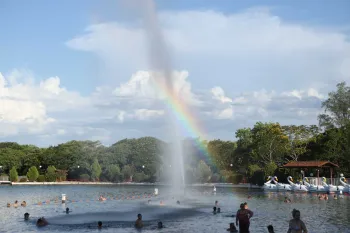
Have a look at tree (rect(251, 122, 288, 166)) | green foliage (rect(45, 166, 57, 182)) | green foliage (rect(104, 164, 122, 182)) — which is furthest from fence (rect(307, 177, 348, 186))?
green foliage (rect(45, 166, 57, 182))

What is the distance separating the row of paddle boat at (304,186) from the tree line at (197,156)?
6.07 meters

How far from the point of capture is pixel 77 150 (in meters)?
150

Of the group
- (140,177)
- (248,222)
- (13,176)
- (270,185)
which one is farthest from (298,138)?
(248,222)

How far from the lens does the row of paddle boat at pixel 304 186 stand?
8050 cm

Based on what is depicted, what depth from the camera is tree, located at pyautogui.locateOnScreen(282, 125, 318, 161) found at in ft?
364

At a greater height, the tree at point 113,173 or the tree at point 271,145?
the tree at point 271,145

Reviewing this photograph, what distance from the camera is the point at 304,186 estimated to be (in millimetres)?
87000

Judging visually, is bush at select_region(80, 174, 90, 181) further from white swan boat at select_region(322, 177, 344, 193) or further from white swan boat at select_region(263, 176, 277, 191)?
white swan boat at select_region(322, 177, 344, 193)

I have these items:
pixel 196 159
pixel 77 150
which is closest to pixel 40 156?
pixel 77 150

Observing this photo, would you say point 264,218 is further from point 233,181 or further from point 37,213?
point 233,181

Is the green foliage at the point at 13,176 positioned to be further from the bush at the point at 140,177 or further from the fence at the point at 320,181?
the fence at the point at 320,181

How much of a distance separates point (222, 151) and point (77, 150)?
45628 millimetres

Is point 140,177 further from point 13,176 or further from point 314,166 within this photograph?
point 314,166

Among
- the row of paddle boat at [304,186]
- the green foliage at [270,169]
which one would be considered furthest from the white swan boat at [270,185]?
the green foliage at [270,169]
